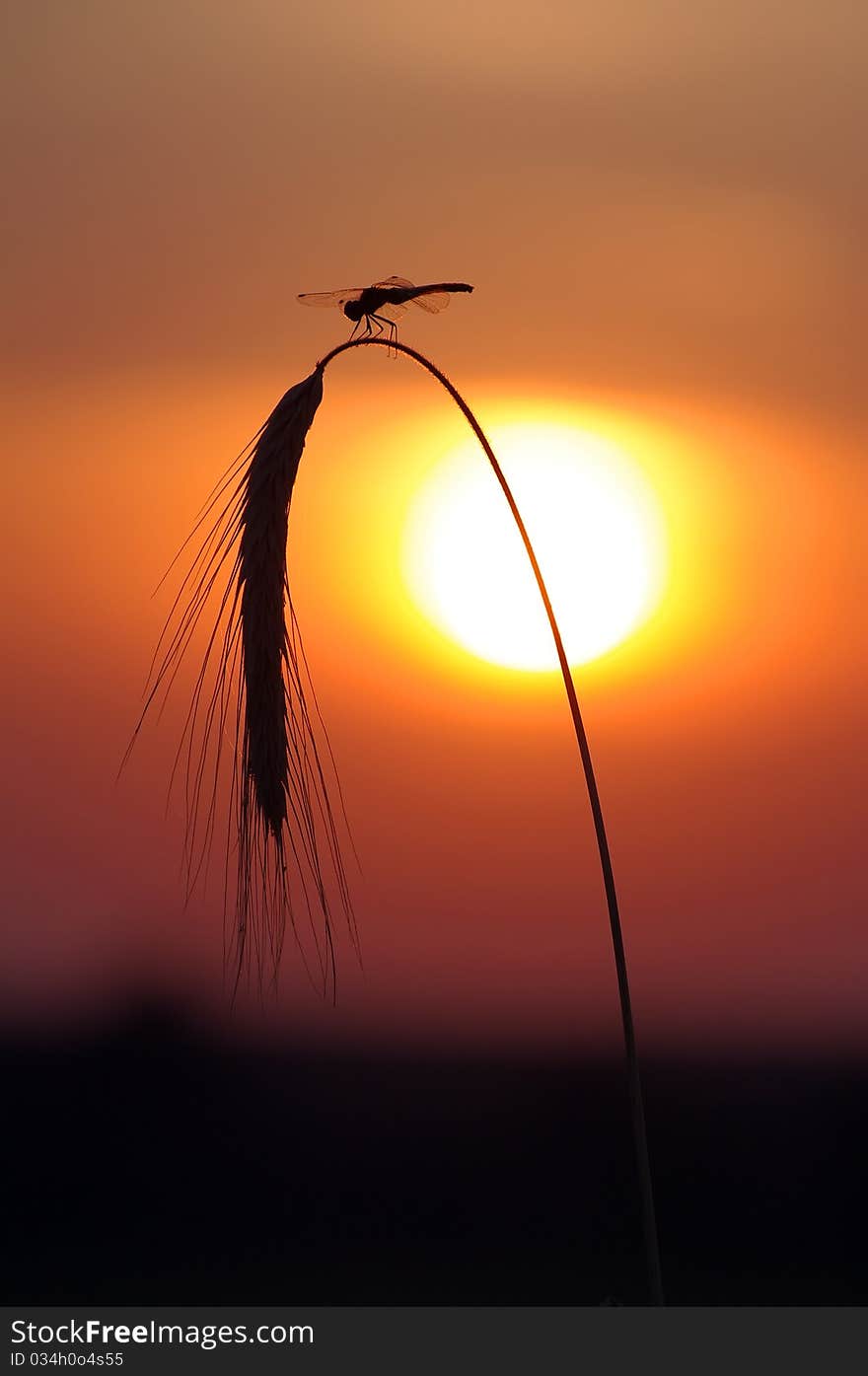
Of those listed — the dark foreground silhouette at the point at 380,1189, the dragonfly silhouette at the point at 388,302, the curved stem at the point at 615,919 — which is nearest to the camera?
the curved stem at the point at 615,919

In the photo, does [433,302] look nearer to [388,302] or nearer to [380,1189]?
[388,302]

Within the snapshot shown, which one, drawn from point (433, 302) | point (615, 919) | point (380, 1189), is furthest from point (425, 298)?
point (380, 1189)

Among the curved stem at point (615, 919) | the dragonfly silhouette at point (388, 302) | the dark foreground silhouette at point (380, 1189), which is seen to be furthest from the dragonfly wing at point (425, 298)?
the dark foreground silhouette at point (380, 1189)

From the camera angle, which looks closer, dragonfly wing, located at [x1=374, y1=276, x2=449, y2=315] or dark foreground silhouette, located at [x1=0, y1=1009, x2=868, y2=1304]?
dragonfly wing, located at [x1=374, y1=276, x2=449, y2=315]

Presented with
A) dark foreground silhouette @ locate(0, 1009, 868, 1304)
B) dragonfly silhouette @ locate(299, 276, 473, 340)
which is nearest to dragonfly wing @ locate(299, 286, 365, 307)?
dragonfly silhouette @ locate(299, 276, 473, 340)

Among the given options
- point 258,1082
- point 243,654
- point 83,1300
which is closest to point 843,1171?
point 258,1082

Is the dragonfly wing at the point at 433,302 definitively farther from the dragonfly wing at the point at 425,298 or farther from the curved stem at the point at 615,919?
the curved stem at the point at 615,919

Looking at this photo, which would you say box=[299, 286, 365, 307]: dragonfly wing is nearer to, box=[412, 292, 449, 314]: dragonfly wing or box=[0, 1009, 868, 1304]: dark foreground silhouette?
box=[412, 292, 449, 314]: dragonfly wing

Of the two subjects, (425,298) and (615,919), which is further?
(425,298)
